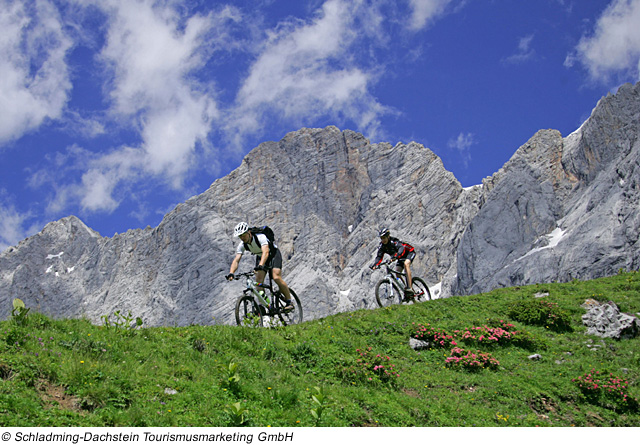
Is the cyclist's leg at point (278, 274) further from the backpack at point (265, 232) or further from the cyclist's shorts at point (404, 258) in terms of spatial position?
the cyclist's shorts at point (404, 258)

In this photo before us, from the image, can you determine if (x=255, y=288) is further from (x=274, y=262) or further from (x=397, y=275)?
(x=397, y=275)

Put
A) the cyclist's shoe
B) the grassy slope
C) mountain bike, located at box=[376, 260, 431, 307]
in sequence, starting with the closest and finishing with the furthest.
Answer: the grassy slope
the cyclist's shoe
mountain bike, located at box=[376, 260, 431, 307]

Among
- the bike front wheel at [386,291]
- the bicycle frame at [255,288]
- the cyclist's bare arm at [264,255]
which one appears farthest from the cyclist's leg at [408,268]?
the cyclist's bare arm at [264,255]

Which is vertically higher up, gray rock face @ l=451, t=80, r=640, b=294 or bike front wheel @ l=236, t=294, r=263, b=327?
gray rock face @ l=451, t=80, r=640, b=294

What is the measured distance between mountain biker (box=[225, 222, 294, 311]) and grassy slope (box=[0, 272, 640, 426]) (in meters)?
1.37

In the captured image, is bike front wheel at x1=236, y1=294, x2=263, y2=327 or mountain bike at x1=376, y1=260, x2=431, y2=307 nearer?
bike front wheel at x1=236, y1=294, x2=263, y2=327

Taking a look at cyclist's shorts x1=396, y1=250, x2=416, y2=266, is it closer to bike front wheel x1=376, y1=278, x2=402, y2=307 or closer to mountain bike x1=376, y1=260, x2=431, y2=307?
mountain bike x1=376, y1=260, x2=431, y2=307

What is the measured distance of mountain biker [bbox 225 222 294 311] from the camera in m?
14.7

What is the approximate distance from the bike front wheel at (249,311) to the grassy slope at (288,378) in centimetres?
59

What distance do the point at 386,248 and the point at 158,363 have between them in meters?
10.1

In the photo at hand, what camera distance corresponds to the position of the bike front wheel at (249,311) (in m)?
14.1

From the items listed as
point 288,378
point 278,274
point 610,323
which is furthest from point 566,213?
point 288,378

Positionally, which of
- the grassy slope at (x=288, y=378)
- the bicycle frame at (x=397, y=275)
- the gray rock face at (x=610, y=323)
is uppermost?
the bicycle frame at (x=397, y=275)

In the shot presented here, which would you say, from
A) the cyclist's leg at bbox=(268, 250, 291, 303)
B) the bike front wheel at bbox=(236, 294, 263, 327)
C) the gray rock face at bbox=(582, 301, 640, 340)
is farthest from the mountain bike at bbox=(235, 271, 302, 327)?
the gray rock face at bbox=(582, 301, 640, 340)
